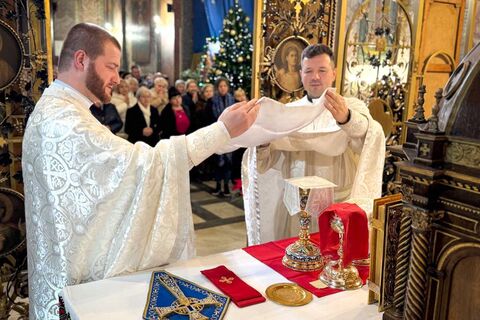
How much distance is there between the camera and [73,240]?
1983mm

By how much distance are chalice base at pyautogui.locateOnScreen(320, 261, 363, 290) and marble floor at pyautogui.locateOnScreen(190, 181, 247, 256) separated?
8.71 ft

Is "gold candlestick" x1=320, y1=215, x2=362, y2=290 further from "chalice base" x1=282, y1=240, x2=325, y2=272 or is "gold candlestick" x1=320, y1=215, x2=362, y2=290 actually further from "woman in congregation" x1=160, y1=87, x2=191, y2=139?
"woman in congregation" x1=160, y1=87, x2=191, y2=139

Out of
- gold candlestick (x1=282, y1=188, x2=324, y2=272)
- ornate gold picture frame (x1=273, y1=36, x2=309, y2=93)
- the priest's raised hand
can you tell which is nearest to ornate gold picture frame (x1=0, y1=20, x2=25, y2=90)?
the priest's raised hand

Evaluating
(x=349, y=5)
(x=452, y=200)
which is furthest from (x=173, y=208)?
(x=349, y=5)

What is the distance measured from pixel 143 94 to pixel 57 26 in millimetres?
6103

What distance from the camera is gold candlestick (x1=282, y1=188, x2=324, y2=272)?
6.79 ft

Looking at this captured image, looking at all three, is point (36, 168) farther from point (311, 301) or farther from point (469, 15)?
point (469, 15)

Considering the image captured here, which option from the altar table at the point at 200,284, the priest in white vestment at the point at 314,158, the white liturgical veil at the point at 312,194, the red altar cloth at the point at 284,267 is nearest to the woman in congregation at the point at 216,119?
the priest in white vestment at the point at 314,158

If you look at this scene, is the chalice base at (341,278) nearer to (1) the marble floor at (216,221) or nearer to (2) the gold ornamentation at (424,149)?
(2) the gold ornamentation at (424,149)

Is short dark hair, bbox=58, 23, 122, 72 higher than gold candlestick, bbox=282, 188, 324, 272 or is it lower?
higher

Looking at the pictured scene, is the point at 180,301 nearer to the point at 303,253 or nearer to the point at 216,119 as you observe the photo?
the point at 303,253

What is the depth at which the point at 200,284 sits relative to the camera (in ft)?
6.21

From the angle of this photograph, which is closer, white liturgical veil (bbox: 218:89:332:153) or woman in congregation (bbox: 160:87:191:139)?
white liturgical veil (bbox: 218:89:332:153)

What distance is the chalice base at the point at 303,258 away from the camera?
208 cm
